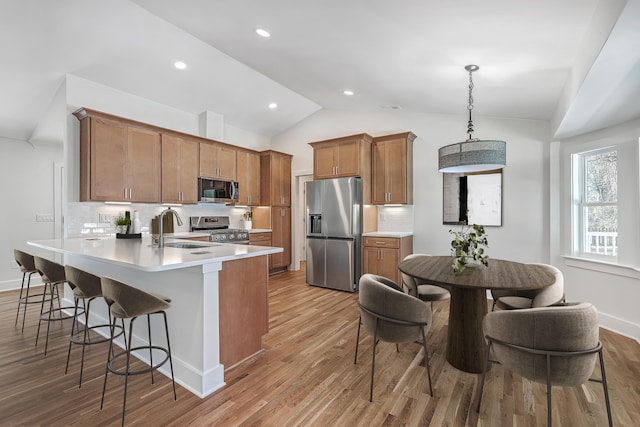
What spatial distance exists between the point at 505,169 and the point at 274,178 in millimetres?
4017

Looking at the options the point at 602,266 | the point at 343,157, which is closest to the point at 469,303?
the point at 602,266

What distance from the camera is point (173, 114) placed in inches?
195

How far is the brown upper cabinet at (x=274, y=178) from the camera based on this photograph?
6062mm

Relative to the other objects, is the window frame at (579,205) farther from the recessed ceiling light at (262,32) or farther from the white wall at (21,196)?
the white wall at (21,196)

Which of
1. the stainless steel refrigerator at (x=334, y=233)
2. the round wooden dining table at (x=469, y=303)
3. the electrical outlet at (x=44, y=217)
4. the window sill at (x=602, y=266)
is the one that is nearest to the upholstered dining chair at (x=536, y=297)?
the round wooden dining table at (x=469, y=303)

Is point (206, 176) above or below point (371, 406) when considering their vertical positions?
above

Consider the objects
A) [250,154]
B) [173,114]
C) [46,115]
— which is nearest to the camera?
[46,115]

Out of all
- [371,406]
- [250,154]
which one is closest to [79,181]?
[250,154]

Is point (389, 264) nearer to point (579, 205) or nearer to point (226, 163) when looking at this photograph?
point (579, 205)

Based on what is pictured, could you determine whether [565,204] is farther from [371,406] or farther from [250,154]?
[250,154]

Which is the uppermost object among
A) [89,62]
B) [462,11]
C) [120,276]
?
[89,62]

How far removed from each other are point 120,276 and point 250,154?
3612 millimetres

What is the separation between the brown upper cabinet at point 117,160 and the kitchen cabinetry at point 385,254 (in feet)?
10.9

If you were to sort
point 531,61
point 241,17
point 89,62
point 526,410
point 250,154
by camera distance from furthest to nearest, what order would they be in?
point 250,154 < point 89,62 < point 241,17 < point 531,61 < point 526,410
